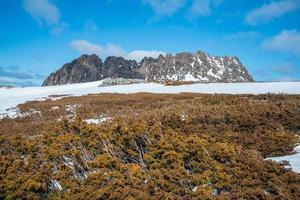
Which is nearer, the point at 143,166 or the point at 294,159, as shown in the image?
the point at 143,166

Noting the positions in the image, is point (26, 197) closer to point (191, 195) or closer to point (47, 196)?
point (47, 196)

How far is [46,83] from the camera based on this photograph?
19850cm

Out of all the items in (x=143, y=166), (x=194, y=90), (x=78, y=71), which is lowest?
(x=143, y=166)

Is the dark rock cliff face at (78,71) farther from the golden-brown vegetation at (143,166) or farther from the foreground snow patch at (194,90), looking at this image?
the golden-brown vegetation at (143,166)

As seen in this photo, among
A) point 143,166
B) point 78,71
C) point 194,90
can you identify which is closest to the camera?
point 143,166

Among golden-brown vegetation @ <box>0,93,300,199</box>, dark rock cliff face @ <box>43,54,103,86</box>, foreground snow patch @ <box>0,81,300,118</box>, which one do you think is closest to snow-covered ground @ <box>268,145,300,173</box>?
golden-brown vegetation @ <box>0,93,300,199</box>

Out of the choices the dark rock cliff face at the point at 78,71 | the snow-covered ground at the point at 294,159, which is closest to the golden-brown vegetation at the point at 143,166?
the snow-covered ground at the point at 294,159

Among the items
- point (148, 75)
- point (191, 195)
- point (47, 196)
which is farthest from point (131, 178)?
point (148, 75)

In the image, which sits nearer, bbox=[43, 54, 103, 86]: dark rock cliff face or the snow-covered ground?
the snow-covered ground

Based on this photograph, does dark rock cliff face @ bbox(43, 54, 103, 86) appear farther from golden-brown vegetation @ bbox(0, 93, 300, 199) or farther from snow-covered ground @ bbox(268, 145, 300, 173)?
snow-covered ground @ bbox(268, 145, 300, 173)

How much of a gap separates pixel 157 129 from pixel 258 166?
3.63m

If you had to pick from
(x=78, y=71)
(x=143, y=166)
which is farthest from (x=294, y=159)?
(x=78, y=71)

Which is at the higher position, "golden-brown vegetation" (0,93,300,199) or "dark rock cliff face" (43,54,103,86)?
"dark rock cliff face" (43,54,103,86)

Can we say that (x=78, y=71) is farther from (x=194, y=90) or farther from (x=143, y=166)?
(x=143, y=166)
